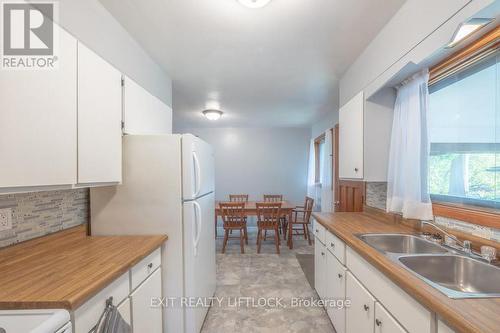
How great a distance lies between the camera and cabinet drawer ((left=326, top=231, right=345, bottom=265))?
172 cm

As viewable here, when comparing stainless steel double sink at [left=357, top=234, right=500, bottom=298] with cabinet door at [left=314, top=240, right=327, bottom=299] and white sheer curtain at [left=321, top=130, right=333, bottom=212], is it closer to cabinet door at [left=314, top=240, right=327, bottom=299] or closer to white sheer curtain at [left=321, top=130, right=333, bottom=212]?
cabinet door at [left=314, top=240, right=327, bottom=299]

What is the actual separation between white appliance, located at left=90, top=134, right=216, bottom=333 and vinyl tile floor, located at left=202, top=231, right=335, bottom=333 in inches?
23.8

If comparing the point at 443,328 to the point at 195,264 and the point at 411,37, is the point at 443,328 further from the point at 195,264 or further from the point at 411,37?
the point at 411,37

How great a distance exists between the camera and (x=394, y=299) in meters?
1.06

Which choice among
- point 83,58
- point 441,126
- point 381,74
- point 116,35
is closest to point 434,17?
point 381,74

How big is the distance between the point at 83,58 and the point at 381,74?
205cm

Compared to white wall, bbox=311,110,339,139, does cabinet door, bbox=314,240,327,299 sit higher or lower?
lower

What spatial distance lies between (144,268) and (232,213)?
2605mm

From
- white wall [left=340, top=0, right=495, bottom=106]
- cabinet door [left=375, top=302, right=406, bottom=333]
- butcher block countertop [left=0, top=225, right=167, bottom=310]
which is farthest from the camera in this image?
white wall [left=340, top=0, right=495, bottom=106]

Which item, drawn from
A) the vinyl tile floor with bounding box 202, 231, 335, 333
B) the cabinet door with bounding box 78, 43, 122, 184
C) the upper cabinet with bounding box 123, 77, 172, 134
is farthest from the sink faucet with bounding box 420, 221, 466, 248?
the upper cabinet with bounding box 123, 77, 172, 134

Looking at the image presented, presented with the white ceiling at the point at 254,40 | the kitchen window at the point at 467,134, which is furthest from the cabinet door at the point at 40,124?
the kitchen window at the point at 467,134

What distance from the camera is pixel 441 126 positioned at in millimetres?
1683

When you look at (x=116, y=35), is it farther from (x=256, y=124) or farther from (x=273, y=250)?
(x=256, y=124)

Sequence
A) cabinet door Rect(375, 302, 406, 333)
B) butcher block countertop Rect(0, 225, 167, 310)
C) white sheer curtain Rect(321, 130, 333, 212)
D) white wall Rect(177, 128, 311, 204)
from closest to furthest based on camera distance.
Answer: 1. butcher block countertop Rect(0, 225, 167, 310)
2. cabinet door Rect(375, 302, 406, 333)
3. white sheer curtain Rect(321, 130, 333, 212)
4. white wall Rect(177, 128, 311, 204)
